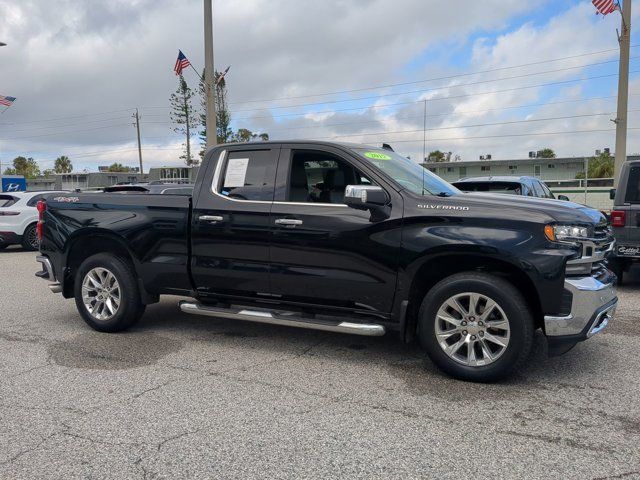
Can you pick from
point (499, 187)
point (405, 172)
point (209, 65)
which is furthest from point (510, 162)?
point (405, 172)

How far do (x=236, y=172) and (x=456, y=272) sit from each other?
2.32 m

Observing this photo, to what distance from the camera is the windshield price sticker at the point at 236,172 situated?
17.7 feet

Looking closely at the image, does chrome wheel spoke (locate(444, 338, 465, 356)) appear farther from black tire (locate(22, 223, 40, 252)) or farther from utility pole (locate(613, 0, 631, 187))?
utility pole (locate(613, 0, 631, 187))

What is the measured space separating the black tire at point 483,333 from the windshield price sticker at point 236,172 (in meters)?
2.13

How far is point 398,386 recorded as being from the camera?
4391mm

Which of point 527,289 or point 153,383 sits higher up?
point 527,289

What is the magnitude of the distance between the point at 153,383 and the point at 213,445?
129 cm

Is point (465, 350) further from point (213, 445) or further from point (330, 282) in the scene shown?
point (213, 445)

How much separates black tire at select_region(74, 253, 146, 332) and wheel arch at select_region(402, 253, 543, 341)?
295 cm

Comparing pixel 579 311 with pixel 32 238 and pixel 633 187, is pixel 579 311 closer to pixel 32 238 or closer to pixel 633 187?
pixel 633 187

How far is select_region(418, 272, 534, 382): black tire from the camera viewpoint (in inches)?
166

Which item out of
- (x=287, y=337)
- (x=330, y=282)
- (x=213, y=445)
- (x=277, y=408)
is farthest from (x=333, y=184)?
(x=213, y=445)

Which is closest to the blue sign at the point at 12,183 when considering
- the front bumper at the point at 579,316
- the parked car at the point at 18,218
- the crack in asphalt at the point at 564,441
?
the parked car at the point at 18,218

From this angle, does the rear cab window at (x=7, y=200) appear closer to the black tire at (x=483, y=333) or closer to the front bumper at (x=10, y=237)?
the front bumper at (x=10, y=237)
